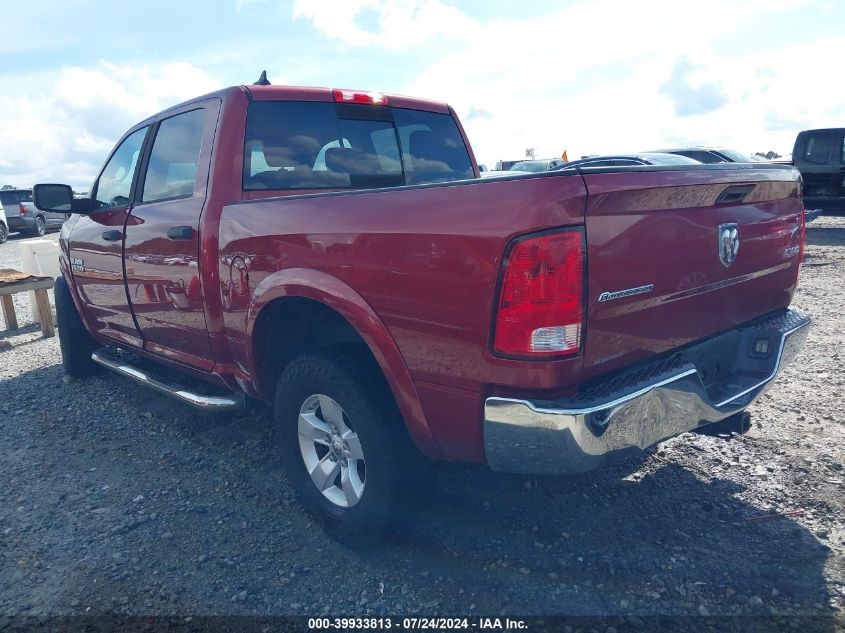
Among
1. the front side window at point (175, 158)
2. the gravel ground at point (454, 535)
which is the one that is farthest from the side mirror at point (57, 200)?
the gravel ground at point (454, 535)

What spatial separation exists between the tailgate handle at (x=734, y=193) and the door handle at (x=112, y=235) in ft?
11.1


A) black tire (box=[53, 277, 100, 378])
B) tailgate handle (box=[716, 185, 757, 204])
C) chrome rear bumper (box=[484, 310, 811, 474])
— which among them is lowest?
black tire (box=[53, 277, 100, 378])

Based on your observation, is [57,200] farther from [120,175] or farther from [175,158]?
[175,158]

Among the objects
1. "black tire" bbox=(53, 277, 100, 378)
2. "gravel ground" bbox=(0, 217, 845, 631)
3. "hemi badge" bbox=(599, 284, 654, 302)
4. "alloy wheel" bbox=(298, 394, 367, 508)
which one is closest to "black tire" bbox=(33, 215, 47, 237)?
"black tire" bbox=(53, 277, 100, 378)

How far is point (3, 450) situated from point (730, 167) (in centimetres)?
440

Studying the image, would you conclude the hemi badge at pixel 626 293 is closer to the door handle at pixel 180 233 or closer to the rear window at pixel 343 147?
the rear window at pixel 343 147

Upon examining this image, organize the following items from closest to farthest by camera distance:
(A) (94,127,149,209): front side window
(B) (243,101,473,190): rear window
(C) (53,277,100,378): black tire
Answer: (B) (243,101,473,190): rear window, (A) (94,127,149,209): front side window, (C) (53,277,100,378): black tire

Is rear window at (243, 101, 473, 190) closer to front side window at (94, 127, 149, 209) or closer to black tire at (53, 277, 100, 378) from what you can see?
front side window at (94, 127, 149, 209)

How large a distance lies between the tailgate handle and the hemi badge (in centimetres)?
55

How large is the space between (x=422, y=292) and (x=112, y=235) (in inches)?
108

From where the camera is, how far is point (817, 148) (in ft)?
43.3

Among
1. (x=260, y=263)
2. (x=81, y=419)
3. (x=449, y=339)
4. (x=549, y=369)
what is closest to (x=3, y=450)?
(x=81, y=419)

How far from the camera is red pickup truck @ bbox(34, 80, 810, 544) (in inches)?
79.0

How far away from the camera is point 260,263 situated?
2.87 metres
